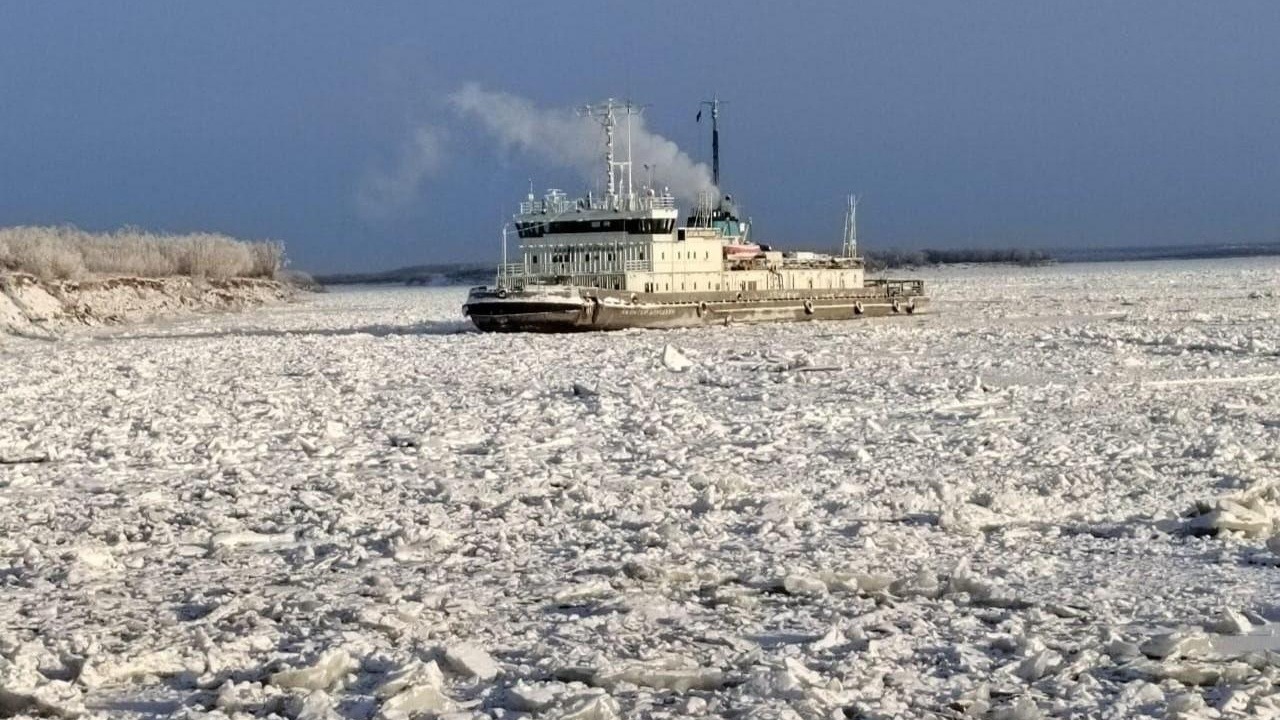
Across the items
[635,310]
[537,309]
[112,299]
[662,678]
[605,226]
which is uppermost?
[605,226]

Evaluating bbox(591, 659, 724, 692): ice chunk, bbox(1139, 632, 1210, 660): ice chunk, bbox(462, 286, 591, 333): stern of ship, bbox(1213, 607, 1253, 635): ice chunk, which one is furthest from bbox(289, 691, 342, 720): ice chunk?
bbox(462, 286, 591, 333): stern of ship

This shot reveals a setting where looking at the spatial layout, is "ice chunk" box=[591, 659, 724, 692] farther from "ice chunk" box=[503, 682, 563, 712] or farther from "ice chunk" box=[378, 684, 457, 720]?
"ice chunk" box=[378, 684, 457, 720]

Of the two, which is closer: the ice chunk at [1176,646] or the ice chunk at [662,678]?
the ice chunk at [662,678]

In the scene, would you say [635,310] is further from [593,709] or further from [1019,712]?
[1019,712]

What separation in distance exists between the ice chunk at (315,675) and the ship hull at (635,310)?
2427cm

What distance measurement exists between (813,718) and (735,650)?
0.91m

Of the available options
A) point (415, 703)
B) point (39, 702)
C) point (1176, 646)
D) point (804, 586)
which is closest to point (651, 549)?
point (804, 586)

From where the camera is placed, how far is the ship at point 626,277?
3036 cm

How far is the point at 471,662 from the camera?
577cm

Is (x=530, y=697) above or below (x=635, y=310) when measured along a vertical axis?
below

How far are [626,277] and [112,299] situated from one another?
31.5m

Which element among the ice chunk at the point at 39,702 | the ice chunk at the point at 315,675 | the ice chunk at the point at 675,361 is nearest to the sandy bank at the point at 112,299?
the ice chunk at the point at 675,361

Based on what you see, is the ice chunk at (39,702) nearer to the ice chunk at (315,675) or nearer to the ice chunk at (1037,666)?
the ice chunk at (315,675)

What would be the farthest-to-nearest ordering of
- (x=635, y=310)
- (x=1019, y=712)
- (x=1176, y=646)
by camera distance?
1. (x=635, y=310)
2. (x=1176, y=646)
3. (x=1019, y=712)
